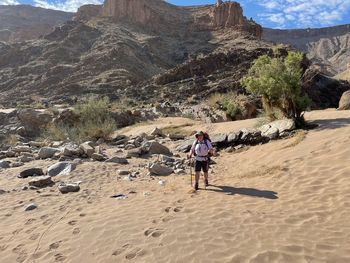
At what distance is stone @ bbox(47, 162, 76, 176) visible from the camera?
10.9 m

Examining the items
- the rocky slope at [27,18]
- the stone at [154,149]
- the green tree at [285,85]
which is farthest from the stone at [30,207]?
the rocky slope at [27,18]

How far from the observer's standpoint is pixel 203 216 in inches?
270

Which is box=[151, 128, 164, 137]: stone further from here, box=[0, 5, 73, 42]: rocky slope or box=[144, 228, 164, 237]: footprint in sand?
box=[0, 5, 73, 42]: rocky slope

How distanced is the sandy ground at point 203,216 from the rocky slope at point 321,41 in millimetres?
108229

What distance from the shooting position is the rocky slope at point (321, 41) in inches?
4849

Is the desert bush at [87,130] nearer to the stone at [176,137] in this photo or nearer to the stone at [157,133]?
the stone at [157,133]

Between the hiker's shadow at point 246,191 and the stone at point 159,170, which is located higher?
the hiker's shadow at point 246,191

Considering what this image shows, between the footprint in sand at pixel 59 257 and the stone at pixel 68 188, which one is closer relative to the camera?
the footprint in sand at pixel 59 257

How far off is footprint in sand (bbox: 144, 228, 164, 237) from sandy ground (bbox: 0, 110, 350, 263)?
2 centimetres

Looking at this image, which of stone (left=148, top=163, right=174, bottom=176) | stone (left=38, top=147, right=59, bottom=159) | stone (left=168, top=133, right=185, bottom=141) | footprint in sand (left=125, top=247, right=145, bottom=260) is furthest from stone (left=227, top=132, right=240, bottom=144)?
footprint in sand (left=125, top=247, right=145, bottom=260)

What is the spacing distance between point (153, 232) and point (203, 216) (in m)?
0.98

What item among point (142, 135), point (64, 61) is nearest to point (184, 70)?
point (64, 61)

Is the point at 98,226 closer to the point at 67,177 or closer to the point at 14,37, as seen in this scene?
the point at 67,177

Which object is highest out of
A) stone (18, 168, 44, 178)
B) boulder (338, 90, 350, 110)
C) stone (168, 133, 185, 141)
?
boulder (338, 90, 350, 110)
